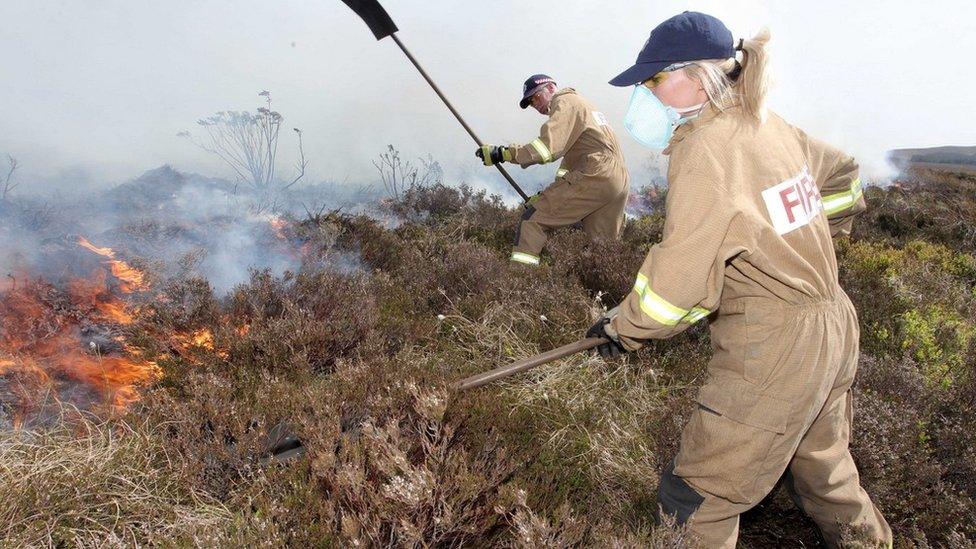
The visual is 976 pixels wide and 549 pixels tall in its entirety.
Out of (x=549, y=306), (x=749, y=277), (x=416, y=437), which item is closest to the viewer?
(x=749, y=277)

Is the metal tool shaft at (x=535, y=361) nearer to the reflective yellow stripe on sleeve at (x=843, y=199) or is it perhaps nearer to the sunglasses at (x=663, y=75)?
the sunglasses at (x=663, y=75)

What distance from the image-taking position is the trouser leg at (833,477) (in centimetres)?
205

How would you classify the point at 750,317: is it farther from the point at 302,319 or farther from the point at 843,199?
the point at 302,319

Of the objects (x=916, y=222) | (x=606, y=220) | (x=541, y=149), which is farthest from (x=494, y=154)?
(x=916, y=222)

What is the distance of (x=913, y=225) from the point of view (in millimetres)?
8883

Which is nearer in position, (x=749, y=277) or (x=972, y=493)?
(x=749, y=277)

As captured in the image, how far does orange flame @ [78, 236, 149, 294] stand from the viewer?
13.9 feet

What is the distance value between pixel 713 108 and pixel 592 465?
1.82 metres

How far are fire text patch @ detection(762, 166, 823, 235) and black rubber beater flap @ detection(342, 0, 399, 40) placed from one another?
4692 mm

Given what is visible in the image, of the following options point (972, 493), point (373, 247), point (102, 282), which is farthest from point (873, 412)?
point (102, 282)

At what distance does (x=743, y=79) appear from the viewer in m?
1.78

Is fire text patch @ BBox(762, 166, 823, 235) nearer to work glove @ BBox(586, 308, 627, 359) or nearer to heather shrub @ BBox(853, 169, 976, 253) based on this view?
work glove @ BBox(586, 308, 627, 359)

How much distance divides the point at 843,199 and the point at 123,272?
5.11m

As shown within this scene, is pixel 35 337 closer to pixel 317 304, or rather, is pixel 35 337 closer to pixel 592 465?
pixel 317 304
